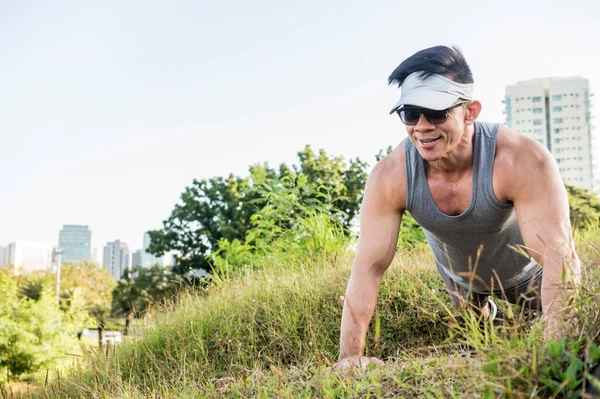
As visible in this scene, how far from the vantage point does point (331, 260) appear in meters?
6.87

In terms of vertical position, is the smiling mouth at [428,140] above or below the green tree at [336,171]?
below

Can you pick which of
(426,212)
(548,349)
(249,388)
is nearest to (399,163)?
(426,212)

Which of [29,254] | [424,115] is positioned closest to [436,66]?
[424,115]

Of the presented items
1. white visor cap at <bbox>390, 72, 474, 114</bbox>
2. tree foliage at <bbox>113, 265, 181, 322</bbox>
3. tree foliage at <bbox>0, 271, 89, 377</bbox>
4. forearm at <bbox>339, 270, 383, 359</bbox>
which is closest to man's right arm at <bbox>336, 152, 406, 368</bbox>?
forearm at <bbox>339, 270, 383, 359</bbox>

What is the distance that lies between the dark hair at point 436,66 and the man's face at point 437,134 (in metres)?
0.18

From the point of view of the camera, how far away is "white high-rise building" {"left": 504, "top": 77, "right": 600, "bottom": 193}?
351ft

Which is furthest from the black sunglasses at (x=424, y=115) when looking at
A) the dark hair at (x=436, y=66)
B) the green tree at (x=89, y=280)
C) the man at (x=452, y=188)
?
the green tree at (x=89, y=280)

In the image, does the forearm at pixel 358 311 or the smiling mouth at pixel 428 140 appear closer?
the forearm at pixel 358 311

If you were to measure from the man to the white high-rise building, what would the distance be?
11210 centimetres

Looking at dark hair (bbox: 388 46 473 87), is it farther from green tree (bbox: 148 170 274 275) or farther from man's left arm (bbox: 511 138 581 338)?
green tree (bbox: 148 170 274 275)

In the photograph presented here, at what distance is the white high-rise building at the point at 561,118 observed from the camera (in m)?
107

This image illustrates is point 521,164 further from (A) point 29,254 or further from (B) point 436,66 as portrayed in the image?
(A) point 29,254

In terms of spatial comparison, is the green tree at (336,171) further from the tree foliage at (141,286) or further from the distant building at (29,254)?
the distant building at (29,254)

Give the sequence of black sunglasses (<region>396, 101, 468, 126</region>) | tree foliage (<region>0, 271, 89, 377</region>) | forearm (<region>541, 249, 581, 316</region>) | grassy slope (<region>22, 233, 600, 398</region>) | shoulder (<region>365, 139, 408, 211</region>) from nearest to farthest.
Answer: forearm (<region>541, 249, 581, 316</region>) < grassy slope (<region>22, 233, 600, 398</region>) < black sunglasses (<region>396, 101, 468, 126</region>) < shoulder (<region>365, 139, 408, 211</region>) < tree foliage (<region>0, 271, 89, 377</region>)
